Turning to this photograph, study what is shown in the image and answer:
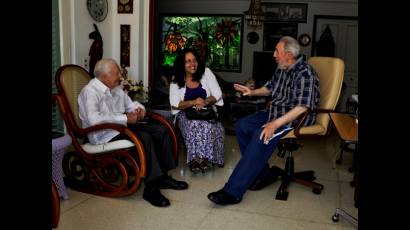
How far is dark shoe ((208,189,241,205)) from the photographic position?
2801 mm

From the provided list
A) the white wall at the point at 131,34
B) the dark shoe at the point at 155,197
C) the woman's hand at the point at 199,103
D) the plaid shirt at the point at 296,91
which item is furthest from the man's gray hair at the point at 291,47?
the white wall at the point at 131,34

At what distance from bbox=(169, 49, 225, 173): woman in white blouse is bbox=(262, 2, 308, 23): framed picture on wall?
475 centimetres

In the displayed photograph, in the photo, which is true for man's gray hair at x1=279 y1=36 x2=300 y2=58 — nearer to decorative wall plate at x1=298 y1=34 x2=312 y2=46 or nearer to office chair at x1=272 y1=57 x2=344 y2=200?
office chair at x1=272 y1=57 x2=344 y2=200

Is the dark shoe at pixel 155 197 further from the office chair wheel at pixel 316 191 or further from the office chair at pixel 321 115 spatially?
the office chair wheel at pixel 316 191

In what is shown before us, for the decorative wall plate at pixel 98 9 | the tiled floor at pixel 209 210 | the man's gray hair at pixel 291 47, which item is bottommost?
the tiled floor at pixel 209 210

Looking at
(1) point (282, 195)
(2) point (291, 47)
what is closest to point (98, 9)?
(2) point (291, 47)

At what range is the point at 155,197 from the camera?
2.83 meters

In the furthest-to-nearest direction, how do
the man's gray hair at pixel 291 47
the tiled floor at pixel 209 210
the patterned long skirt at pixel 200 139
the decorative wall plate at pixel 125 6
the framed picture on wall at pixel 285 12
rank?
the framed picture on wall at pixel 285 12, the decorative wall plate at pixel 125 6, the patterned long skirt at pixel 200 139, the man's gray hair at pixel 291 47, the tiled floor at pixel 209 210

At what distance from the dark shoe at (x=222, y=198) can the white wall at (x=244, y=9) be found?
18.8ft

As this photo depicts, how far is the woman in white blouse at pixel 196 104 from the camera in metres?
3.56

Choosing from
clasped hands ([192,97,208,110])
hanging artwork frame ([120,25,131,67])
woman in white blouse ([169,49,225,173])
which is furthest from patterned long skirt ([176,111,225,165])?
hanging artwork frame ([120,25,131,67])

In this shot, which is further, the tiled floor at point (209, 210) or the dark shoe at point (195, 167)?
the dark shoe at point (195, 167)

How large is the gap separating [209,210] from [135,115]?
3.01ft
